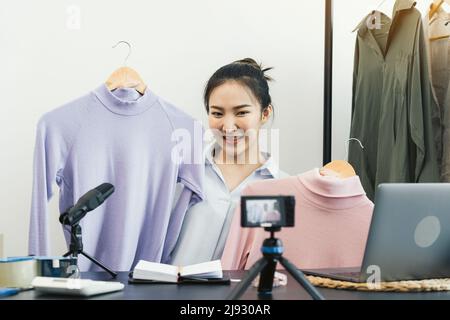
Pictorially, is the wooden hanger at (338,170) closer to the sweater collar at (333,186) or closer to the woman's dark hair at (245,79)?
the sweater collar at (333,186)

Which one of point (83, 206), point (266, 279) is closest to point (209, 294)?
point (266, 279)

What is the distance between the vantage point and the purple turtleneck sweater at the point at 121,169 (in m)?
2.10

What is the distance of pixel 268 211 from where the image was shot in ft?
3.72

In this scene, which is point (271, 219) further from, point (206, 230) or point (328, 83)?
point (328, 83)

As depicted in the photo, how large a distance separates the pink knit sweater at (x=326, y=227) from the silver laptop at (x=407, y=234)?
0.45 meters

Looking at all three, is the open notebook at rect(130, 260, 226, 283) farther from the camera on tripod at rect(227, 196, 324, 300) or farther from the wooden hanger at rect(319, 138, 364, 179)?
the wooden hanger at rect(319, 138, 364, 179)

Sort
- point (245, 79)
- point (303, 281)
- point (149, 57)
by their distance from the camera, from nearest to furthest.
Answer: point (303, 281) → point (245, 79) → point (149, 57)

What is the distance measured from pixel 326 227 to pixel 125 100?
2.79 ft

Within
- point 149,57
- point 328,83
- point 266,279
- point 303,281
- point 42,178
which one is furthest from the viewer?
point 328,83

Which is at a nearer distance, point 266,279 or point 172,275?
point 266,279

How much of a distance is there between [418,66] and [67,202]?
1492 millimetres

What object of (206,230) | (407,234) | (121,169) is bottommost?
(206,230)

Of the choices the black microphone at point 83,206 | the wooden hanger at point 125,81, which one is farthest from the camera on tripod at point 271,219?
the wooden hanger at point 125,81

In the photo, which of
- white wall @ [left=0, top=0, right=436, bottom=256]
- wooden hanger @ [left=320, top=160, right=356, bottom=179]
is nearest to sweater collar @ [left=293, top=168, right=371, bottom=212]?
wooden hanger @ [left=320, top=160, right=356, bottom=179]
